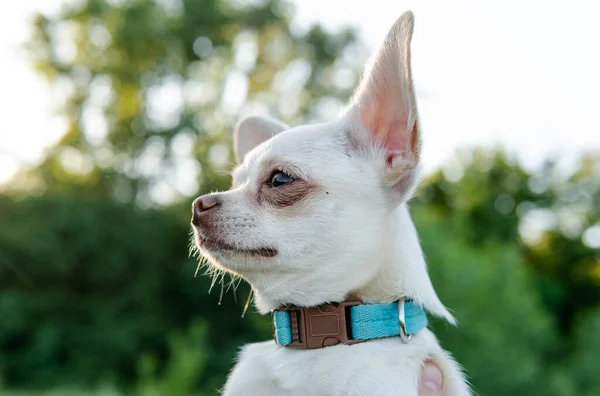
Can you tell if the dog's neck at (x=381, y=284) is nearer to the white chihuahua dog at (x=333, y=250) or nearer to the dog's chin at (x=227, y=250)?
the white chihuahua dog at (x=333, y=250)

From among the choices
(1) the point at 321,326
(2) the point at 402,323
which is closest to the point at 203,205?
(1) the point at 321,326

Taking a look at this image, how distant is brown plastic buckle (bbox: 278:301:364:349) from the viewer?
269 centimetres

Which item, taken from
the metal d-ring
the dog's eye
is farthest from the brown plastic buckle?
the dog's eye

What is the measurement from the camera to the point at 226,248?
281cm

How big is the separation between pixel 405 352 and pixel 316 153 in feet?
3.20

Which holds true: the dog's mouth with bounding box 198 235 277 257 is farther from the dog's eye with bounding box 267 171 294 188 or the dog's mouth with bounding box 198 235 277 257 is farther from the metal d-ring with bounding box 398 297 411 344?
the metal d-ring with bounding box 398 297 411 344

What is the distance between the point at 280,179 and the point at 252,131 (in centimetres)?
87

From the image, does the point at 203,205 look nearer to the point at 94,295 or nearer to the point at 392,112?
the point at 392,112

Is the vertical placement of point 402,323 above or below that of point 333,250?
below

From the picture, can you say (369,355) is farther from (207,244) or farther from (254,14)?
(254,14)

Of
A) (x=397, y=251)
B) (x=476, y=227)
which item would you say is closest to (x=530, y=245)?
(x=476, y=227)

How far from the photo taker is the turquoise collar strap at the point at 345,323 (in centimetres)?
268

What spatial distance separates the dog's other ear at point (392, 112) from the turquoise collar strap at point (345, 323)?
1.83 ft

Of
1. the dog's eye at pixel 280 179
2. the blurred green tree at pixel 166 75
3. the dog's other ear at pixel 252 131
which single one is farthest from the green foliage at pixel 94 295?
the dog's eye at pixel 280 179
